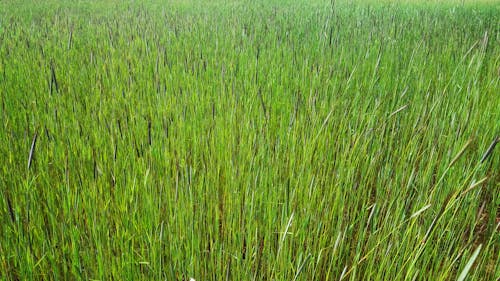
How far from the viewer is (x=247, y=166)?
1472mm

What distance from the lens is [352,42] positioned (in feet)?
10.4

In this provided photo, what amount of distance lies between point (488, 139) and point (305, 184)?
2.87ft

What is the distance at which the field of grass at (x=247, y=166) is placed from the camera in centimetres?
94

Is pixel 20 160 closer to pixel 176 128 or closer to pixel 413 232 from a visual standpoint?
pixel 176 128

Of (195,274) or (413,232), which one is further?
(413,232)

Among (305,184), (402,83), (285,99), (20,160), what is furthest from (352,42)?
(20,160)

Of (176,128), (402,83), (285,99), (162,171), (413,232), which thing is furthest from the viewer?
(402,83)

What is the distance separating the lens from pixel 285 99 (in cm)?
192

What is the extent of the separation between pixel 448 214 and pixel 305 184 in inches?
17.3

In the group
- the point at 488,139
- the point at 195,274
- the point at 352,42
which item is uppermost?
the point at 352,42

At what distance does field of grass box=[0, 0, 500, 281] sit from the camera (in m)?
0.94

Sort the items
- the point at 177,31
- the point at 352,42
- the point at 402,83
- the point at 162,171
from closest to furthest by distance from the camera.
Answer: the point at 162,171
the point at 402,83
the point at 352,42
the point at 177,31

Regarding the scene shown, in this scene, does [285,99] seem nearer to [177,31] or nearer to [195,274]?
[195,274]

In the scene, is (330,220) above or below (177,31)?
below
